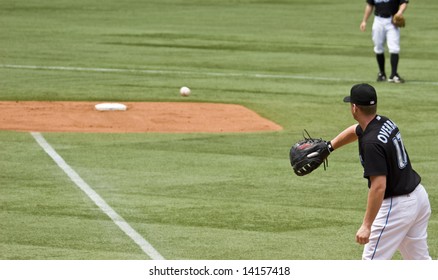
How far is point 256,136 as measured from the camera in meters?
17.8

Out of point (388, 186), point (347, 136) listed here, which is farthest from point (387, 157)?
point (347, 136)

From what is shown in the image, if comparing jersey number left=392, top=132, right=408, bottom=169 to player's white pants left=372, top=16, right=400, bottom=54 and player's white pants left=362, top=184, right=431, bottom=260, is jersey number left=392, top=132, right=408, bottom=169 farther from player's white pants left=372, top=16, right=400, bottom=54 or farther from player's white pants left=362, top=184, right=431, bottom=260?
player's white pants left=372, top=16, right=400, bottom=54

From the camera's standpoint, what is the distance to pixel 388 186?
332 inches

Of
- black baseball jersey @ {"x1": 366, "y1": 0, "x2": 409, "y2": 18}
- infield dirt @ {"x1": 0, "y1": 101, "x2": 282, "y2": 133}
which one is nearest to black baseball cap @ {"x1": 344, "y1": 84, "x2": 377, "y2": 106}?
infield dirt @ {"x1": 0, "y1": 101, "x2": 282, "y2": 133}

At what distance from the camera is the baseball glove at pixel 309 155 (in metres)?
9.12

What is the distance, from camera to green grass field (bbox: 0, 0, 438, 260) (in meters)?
11.2

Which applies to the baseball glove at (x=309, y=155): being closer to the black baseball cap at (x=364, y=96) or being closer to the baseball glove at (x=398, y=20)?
the black baseball cap at (x=364, y=96)

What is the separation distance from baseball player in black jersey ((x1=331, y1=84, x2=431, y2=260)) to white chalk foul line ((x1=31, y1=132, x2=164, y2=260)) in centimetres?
261

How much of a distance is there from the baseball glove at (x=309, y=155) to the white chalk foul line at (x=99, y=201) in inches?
72.6

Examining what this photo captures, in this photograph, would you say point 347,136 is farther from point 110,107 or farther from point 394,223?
point 110,107

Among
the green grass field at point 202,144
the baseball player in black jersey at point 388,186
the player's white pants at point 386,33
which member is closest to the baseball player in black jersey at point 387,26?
the player's white pants at point 386,33

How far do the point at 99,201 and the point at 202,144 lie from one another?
4.28 metres

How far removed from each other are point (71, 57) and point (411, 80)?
29.4 feet

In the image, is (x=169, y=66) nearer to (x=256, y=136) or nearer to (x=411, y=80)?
(x=411, y=80)
